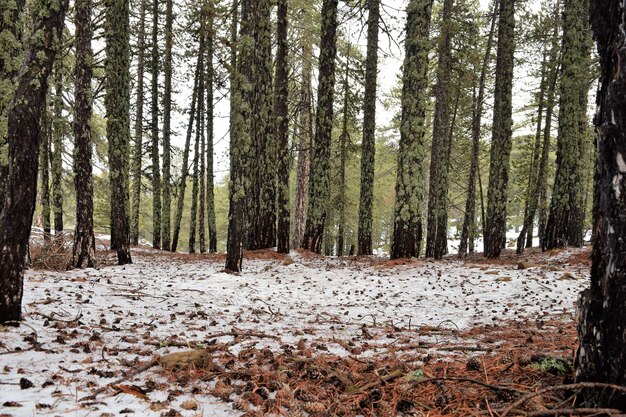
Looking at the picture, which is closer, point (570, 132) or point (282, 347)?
point (282, 347)

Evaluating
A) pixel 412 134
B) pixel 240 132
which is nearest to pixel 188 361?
pixel 240 132

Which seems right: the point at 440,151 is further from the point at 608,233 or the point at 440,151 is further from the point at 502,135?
the point at 608,233

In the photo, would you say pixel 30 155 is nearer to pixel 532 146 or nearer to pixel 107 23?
pixel 107 23

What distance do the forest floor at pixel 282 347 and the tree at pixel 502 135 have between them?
384 cm

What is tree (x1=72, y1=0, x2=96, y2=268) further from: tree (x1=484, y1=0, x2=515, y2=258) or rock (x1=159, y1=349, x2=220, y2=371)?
tree (x1=484, y1=0, x2=515, y2=258)

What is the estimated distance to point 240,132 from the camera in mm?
7801

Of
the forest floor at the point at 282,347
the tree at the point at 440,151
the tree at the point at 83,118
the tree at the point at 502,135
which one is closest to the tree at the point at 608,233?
the forest floor at the point at 282,347

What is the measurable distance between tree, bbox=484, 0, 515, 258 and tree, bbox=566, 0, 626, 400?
987 centimetres

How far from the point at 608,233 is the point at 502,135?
1051cm

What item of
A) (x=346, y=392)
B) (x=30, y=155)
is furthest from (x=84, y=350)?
(x=346, y=392)

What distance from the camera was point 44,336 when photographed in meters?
3.55

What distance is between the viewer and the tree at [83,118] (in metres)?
7.09

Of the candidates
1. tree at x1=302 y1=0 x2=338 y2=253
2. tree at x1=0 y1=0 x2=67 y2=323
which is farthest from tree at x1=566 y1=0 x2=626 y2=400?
tree at x1=302 y1=0 x2=338 y2=253

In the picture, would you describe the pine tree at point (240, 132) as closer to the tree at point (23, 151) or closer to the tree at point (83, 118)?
the tree at point (83, 118)
